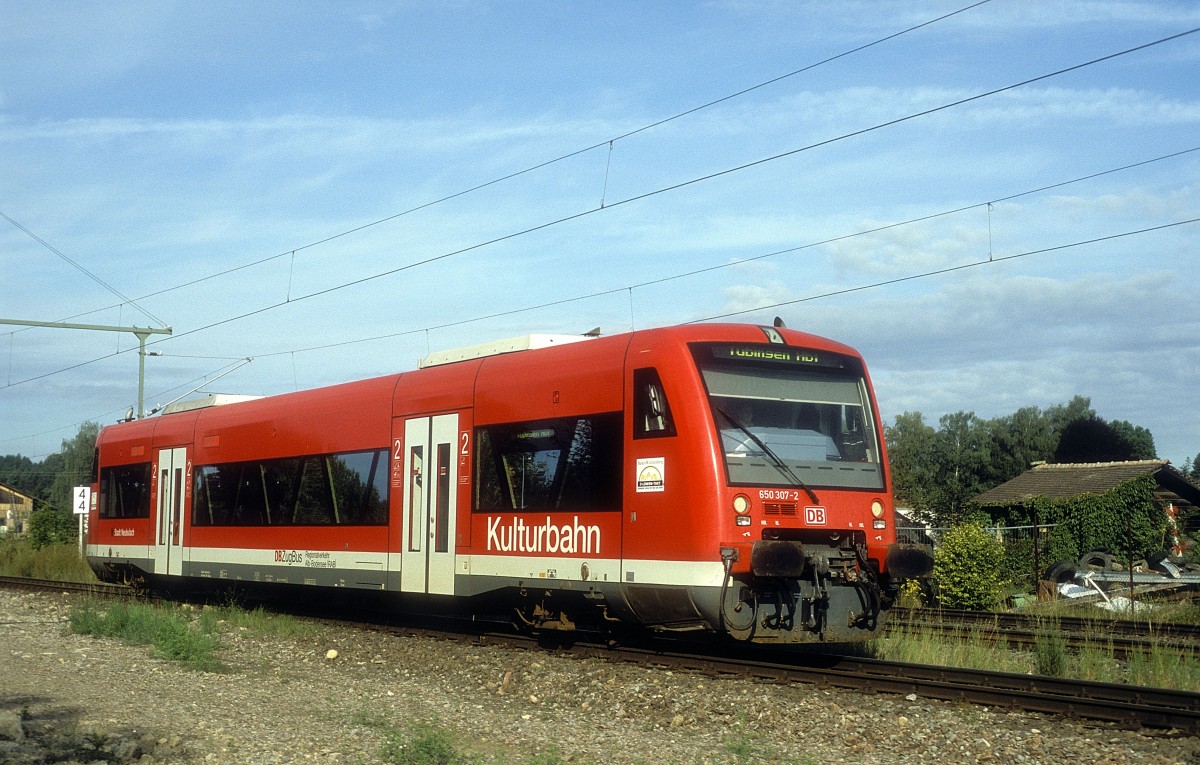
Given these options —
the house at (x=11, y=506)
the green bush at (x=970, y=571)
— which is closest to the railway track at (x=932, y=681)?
the green bush at (x=970, y=571)

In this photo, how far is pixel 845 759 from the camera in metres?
8.32

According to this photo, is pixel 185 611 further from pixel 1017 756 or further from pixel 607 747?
pixel 1017 756

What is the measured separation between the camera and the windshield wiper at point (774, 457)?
37.3 ft

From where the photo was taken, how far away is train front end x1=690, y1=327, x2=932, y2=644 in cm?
1094

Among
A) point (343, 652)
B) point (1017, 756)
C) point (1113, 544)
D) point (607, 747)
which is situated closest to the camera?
point (1017, 756)

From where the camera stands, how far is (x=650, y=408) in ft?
38.2

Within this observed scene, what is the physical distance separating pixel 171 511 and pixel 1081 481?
100ft

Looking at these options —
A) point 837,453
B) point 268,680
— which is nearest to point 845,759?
point 837,453

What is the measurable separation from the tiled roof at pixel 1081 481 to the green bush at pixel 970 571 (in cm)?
2116

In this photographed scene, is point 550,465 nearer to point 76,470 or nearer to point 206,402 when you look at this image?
point 206,402

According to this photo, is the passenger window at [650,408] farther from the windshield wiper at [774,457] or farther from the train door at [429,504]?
the train door at [429,504]

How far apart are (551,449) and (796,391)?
2681 millimetres

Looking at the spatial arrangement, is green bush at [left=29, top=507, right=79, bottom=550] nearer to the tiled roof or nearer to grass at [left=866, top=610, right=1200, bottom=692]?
the tiled roof

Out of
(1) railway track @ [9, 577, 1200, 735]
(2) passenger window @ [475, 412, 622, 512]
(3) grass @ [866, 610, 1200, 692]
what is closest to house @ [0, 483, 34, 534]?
(2) passenger window @ [475, 412, 622, 512]
